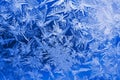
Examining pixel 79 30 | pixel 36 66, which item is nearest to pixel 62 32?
pixel 79 30

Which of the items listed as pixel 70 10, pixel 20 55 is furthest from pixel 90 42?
pixel 20 55

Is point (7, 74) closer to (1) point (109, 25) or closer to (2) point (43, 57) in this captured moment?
(2) point (43, 57)

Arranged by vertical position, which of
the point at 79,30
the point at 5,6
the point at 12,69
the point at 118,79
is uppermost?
the point at 5,6

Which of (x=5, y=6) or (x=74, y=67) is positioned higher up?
(x=5, y=6)

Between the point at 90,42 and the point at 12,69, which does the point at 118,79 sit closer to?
the point at 90,42

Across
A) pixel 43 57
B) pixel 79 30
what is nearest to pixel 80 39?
pixel 79 30

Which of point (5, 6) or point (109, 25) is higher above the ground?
point (5, 6)
